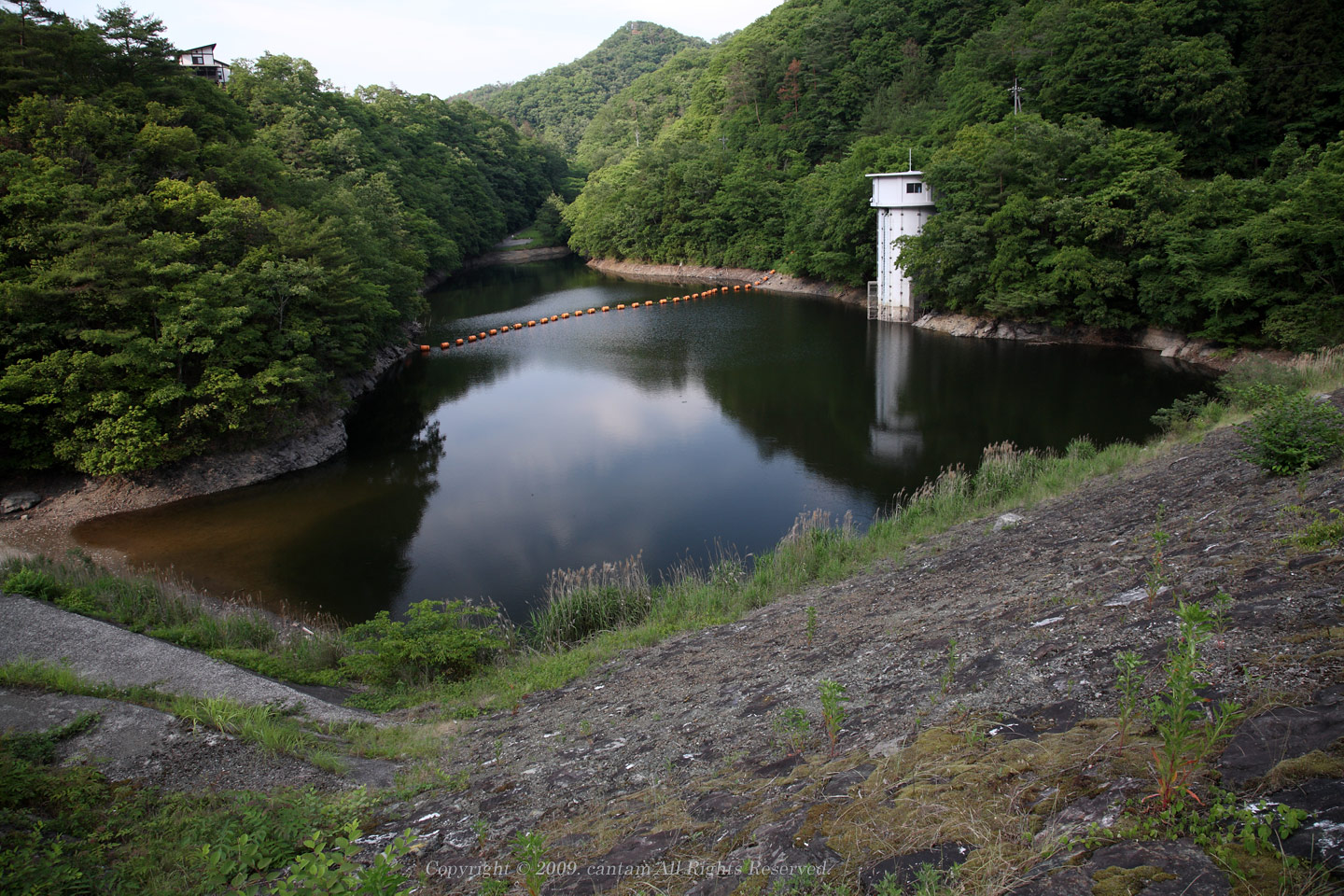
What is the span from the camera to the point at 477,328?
41719 millimetres

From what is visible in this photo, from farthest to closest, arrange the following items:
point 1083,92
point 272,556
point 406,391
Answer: point 1083,92 → point 406,391 → point 272,556

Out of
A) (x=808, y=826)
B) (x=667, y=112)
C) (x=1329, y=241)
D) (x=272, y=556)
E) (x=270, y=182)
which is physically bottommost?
(x=272, y=556)

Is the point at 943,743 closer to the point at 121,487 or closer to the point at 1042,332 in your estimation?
the point at 121,487

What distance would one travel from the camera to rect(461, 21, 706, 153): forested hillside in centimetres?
13400

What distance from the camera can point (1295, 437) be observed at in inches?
351

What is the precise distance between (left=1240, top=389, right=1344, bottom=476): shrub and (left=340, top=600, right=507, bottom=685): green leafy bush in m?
9.80

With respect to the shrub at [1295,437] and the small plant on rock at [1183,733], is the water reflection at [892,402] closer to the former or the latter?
the shrub at [1295,437]

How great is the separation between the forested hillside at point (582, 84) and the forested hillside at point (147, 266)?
106 m

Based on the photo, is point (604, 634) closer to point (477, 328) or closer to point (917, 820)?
point (917, 820)

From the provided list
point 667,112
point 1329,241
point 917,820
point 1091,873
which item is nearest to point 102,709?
point 917,820

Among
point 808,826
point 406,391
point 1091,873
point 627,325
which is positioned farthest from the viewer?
point 627,325

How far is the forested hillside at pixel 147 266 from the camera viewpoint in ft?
60.0

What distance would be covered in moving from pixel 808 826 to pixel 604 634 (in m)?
7.16

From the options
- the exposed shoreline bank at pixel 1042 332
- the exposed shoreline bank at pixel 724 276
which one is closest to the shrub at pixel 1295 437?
the exposed shoreline bank at pixel 1042 332
